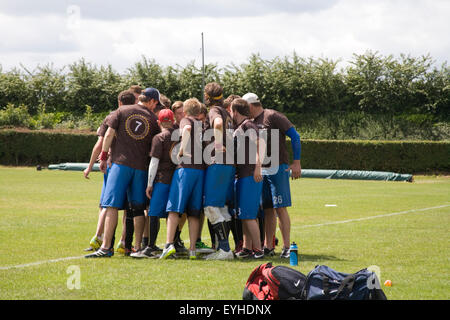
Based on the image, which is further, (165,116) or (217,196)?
(165,116)

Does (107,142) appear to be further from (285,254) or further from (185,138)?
(285,254)

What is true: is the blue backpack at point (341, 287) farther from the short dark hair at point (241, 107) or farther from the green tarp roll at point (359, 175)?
the green tarp roll at point (359, 175)

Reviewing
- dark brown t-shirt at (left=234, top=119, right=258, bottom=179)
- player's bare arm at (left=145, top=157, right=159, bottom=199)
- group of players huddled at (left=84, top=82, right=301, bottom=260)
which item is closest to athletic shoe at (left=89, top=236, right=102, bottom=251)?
group of players huddled at (left=84, top=82, right=301, bottom=260)

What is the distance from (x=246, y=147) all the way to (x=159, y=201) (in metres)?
1.51

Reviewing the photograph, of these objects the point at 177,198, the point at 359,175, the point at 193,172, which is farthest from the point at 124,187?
the point at 359,175

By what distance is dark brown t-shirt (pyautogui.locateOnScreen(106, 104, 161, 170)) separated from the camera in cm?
945

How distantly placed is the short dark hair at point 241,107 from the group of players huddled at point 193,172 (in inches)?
0.6

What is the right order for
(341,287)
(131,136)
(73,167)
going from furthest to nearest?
(73,167) → (131,136) → (341,287)

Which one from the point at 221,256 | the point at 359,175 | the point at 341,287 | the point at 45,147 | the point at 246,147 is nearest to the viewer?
the point at 341,287

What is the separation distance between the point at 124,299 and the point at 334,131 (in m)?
42.9

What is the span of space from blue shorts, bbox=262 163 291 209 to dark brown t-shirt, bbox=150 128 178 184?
1467 millimetres

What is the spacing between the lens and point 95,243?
967 centimetres

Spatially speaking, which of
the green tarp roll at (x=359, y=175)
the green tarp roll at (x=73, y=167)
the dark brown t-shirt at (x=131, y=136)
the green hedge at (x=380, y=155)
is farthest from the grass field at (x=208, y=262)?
the green hedge at (x=380, y=155)

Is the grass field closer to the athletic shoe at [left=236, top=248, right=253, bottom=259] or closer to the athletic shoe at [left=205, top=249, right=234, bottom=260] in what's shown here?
the athletic shoe at [left=205, top=249, right=234, bottom=260]
